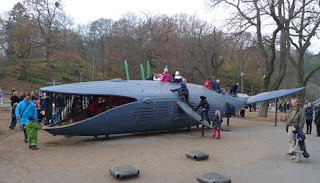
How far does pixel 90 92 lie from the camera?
10.0m

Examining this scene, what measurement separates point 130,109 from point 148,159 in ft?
10.1

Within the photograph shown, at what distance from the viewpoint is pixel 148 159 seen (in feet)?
26.6

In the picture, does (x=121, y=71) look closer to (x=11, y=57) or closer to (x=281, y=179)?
(x=11, y=57)

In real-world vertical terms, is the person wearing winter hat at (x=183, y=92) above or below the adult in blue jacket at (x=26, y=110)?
above

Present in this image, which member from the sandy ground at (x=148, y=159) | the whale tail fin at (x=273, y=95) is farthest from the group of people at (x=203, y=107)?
the whale tail fin at (x=273, y=95)

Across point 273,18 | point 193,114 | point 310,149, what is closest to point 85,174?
point 193,114

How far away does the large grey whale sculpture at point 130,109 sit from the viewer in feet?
32.3

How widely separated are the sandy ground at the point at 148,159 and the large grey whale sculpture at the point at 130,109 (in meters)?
0.68

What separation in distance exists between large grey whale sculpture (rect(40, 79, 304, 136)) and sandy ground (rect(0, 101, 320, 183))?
68cm

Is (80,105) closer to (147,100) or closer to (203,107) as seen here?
(147,100)

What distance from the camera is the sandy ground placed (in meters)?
6.44

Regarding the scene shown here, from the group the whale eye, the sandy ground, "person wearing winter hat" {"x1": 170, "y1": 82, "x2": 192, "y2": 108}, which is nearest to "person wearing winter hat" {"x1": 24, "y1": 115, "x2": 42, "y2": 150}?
the sandy ground

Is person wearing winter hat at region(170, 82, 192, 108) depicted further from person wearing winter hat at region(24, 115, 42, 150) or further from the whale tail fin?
person wearing winter hat at region(24, 115, 42, 150)

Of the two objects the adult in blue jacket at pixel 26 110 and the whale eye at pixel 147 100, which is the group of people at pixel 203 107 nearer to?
the whale eye at pixel 147 100
